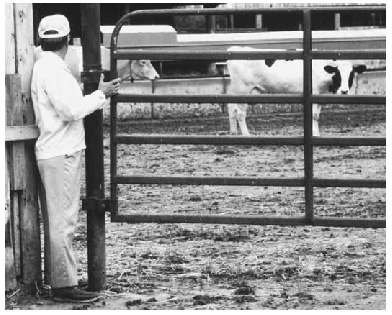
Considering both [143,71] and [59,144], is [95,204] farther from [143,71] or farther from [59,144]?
[143,71]

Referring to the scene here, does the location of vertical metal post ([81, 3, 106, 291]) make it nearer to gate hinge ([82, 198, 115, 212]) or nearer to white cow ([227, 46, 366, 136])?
gate hinge ([82, 198, 115, 212])

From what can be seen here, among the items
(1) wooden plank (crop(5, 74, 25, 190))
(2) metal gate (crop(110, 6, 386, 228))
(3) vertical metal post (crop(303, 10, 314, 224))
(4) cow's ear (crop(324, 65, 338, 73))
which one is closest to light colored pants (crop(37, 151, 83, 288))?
(1) wooden plank (crop(5, 74, 25, 190))

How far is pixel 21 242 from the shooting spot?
19.8 ft

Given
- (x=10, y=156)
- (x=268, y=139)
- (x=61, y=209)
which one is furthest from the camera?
(x=268, y=139)

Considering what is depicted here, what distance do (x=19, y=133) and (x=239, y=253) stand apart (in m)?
2.06

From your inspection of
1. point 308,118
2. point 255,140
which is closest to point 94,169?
point 255,140

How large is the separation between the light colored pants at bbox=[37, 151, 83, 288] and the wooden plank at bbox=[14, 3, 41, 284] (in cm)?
20

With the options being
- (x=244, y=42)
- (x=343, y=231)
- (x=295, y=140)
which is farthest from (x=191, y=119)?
(x=295, y=140)

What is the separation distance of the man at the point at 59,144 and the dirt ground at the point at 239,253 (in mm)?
216

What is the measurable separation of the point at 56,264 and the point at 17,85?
1.05 metres

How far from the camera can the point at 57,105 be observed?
18.8 ft

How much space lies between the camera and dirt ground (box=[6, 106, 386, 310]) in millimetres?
5879

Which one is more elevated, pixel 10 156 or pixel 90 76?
pixel 90 76

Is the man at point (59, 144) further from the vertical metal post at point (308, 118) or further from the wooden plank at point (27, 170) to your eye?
the vertical metal post at point (308, 118)
